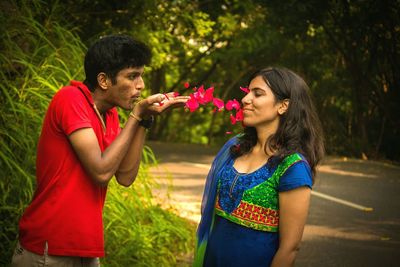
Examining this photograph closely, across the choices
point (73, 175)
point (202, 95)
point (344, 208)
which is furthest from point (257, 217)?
point (344, 208)

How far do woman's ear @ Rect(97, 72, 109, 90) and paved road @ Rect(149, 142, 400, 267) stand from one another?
11.5ft

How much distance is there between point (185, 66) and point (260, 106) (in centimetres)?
1668

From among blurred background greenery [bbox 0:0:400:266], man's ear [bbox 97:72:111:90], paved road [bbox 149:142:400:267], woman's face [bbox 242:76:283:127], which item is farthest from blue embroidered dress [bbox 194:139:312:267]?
paved road [bbox 149:142:400:267]

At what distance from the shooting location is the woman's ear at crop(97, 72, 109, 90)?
10.4 ft

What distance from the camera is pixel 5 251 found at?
15.8 ft

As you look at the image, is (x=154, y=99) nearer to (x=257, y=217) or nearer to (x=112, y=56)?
(x=112, y=56)

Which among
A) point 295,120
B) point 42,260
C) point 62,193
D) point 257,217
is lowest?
point 42,260

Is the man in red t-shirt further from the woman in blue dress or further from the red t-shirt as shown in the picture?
the woman in blue dress

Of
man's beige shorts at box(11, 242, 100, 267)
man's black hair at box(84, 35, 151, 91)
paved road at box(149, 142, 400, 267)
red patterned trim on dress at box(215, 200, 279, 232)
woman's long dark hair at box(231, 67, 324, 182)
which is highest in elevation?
man's black hair at box(84, 35, 151, 91)

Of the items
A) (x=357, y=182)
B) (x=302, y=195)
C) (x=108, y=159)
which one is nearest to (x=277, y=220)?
(x=302, y=195)

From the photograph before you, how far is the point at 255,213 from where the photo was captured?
10.0 ft

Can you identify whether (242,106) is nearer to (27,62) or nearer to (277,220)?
(277,220)

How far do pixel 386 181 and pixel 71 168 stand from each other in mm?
8842

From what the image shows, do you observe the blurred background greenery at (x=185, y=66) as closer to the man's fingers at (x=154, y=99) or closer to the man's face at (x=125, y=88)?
the man's face at (x=125, y=88)
